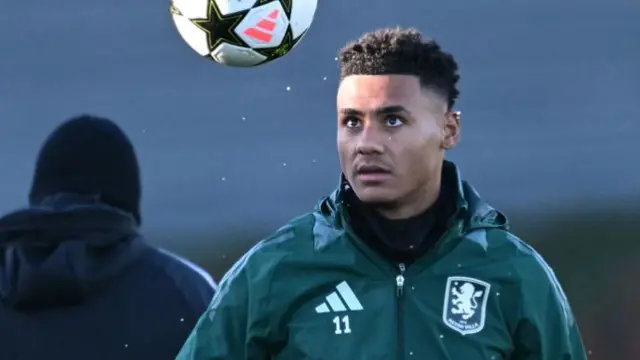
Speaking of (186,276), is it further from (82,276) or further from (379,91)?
(379,91)

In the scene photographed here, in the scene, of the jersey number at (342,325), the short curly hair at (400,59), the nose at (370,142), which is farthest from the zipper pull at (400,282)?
the short curly hair at (400,59)

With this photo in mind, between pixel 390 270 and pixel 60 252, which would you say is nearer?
pixel 390 270

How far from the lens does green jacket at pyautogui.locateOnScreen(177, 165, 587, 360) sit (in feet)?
8.00

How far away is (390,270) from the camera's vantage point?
2.49 metres

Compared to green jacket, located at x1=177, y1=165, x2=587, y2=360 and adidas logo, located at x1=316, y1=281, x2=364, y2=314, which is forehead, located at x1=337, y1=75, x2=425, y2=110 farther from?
adidas logo, located at x1=316, y1=281, x2=364, y2=314

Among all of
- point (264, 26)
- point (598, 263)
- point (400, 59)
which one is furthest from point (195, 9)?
point (598, 263)

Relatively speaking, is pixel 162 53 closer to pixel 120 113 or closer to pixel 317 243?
pixel 120 113

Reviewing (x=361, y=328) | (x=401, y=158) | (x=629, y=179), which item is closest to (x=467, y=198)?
(x=401, y=158)

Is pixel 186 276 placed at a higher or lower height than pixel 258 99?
lower

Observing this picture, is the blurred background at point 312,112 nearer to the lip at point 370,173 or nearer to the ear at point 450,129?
the ear at point 450,129

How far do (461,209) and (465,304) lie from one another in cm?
19

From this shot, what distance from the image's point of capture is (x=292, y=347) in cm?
244

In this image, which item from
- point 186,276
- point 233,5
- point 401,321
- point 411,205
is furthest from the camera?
point 186,276

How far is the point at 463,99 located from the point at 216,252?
2.71ft
